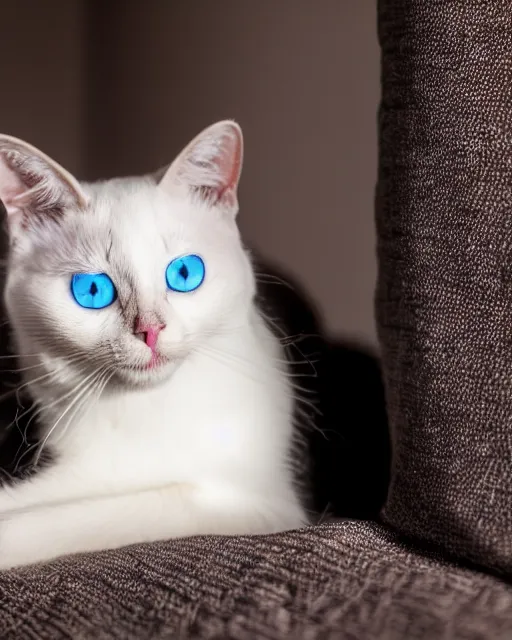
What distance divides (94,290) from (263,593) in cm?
45

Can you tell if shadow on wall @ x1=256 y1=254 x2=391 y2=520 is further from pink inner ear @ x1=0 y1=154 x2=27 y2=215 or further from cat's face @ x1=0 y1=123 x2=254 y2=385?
pink inner ear @ x1=0 y1=154 x2=27 y2=215

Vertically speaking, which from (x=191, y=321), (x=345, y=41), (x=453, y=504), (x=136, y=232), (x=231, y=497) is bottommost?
(x=231, y=497)

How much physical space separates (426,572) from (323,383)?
0.61m

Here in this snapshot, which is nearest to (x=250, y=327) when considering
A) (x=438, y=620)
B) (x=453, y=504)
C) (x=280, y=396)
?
(x=280, y=396)

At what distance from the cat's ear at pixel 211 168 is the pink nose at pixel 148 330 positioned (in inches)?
9.0

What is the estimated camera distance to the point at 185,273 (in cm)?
92

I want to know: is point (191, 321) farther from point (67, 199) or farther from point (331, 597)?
point (331, 597)

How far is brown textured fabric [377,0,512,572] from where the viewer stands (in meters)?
0.66

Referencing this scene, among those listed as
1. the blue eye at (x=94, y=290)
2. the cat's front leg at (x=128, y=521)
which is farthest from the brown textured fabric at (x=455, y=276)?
the blue eye at (x=94, y=290)

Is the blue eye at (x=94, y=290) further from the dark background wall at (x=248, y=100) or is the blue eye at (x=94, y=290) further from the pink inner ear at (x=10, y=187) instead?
the dark background wall at (x=248, y=100)

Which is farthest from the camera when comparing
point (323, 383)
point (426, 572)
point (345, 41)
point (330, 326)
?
point (330, 326)

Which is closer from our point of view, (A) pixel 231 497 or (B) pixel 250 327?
(A) pixel 231 497

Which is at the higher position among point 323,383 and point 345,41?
point 345,41

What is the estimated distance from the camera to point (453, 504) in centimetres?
67
